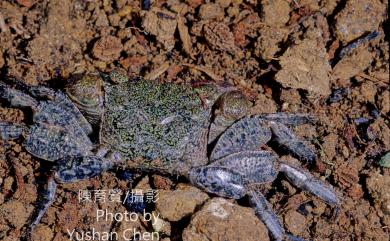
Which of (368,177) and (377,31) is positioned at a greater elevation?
(377,31)

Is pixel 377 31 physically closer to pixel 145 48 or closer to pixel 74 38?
pixel 145 48

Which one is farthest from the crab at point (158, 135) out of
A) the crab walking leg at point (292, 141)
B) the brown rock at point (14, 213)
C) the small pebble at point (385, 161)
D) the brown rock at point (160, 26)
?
the brown rock at point (160, 26)

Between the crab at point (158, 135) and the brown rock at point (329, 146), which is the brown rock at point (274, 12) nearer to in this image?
the crab at point (158, 135)

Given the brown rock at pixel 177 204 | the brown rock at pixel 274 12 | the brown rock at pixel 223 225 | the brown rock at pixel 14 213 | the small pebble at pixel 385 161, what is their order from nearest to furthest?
the brown rock at pixel 223 225 < the brown rock at pixel 177 204 < the brown rock at pixel 14 213 < the small pebble at pixel 385 161 < the brown rock at pixel 274 12

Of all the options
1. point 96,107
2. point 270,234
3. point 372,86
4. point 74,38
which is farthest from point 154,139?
point 372,86

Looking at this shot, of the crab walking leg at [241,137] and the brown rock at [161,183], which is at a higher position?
the crab walking leg at [241,137]
